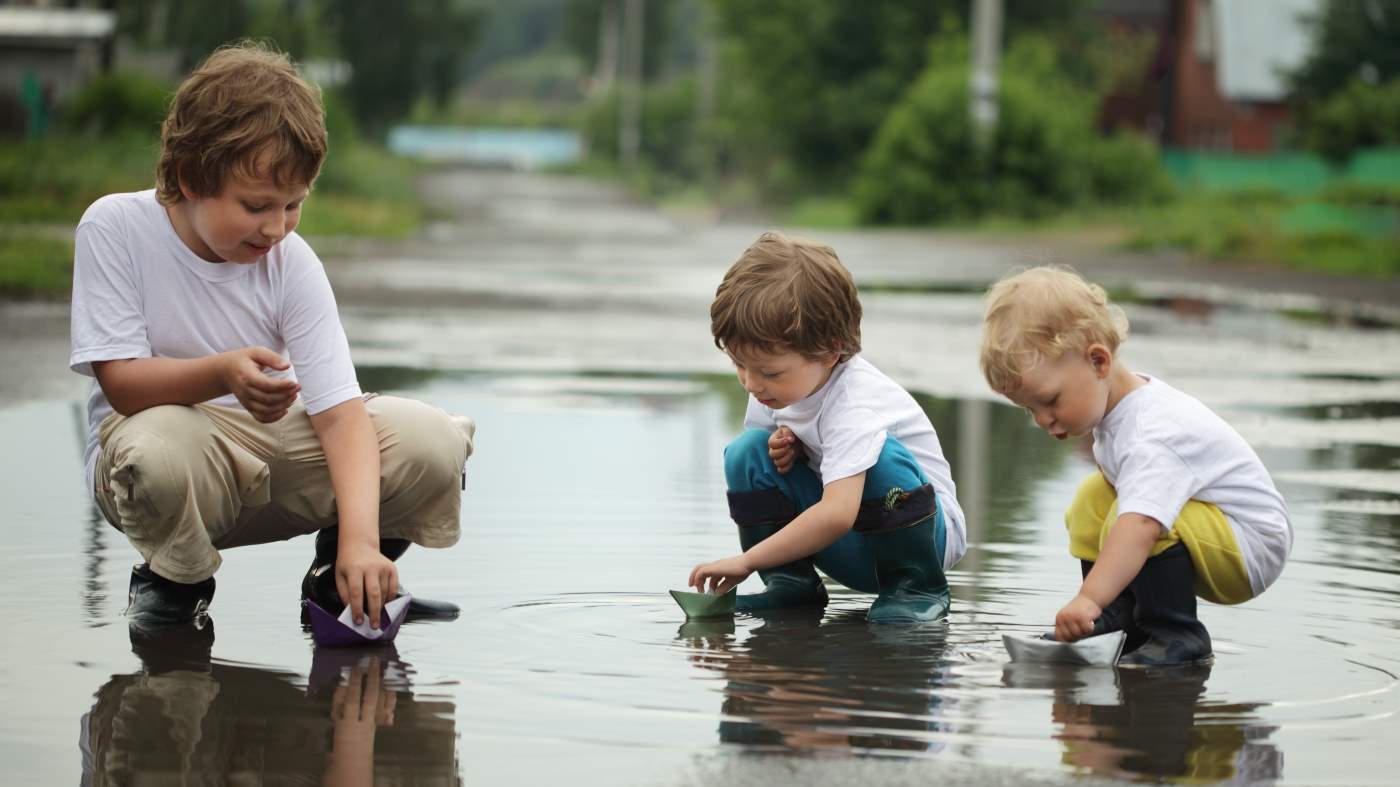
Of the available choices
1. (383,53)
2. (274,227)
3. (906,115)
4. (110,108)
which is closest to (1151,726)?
(274,227)

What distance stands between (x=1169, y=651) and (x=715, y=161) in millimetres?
62977

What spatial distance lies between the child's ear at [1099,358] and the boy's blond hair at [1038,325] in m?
0.02

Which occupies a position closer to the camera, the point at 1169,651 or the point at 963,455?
the point at 1169,651

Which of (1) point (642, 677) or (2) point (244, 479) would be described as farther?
(2) point (244, 479)

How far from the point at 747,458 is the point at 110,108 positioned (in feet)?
90.4

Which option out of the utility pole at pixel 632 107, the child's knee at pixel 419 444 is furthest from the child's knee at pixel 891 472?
the utility pole at pixel 632 107

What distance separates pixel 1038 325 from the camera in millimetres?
3887

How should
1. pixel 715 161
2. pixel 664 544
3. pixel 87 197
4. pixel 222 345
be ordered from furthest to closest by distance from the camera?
pixel 715 161, pixel 87 197, pixel 664 544, pixel 222 345

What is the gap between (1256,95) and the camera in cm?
5216

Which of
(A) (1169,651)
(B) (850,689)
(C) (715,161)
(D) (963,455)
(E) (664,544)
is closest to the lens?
(B) (850,689)

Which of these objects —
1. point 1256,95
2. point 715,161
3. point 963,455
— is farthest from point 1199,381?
point 715,161

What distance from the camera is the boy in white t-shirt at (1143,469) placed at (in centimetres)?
384

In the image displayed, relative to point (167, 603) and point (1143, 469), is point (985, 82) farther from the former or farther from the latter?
point (167, 603)

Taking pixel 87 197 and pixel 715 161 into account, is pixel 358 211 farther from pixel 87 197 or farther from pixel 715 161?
pixel 715 161
